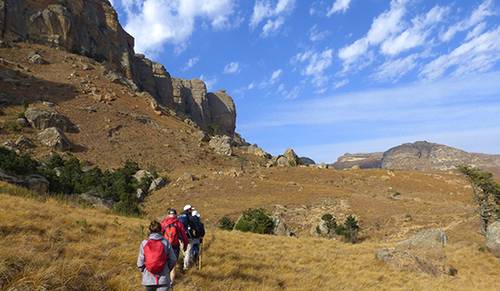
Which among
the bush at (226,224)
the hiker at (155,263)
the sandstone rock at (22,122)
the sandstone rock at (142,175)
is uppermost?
the sandstone rock at (22,122)

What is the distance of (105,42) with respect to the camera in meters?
80.2

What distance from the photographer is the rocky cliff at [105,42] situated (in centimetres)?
6888

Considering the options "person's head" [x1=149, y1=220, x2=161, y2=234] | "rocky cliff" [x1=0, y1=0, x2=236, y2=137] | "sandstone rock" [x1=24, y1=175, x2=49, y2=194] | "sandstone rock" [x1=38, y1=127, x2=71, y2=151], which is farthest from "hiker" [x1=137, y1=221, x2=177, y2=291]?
"rocky cliff" [x1=0, y1=0, x2=236, y2=137]

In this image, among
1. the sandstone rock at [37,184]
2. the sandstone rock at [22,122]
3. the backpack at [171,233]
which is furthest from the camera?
the sandstone rock at [22,122]

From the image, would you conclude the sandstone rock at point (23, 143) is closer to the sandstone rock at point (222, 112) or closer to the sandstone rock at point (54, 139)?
the sandstone rock at point (54, 139)

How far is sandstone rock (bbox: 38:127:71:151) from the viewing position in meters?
44.2

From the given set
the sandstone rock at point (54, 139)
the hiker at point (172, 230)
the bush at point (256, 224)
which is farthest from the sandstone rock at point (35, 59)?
the hiker at point (172, 230)

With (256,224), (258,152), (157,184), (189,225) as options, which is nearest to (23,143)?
(157,184)

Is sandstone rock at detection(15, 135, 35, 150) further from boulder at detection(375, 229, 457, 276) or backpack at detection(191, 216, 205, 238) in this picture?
backpack at detection(191, 216, 205, 238)

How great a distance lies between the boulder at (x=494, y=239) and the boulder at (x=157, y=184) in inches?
1115

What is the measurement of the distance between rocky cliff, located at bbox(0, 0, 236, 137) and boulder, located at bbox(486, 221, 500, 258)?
2256 inches

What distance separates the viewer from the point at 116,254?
1034 cm

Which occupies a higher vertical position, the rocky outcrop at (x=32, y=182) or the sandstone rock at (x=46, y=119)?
the sandstone rock at (x=46, y=119)

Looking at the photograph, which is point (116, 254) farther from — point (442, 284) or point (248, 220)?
point (248, 220)
